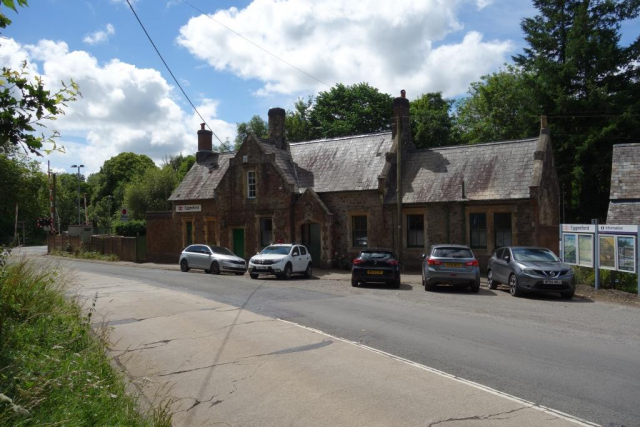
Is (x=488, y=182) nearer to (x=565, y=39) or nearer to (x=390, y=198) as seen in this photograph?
(x=390, y=198)

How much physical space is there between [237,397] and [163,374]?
5.06 feet

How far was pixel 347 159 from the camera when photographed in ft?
97.7

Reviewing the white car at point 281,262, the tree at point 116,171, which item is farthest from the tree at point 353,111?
the tree at point 116,171

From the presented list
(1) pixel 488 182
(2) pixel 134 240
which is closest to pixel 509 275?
(1) pixel 488 182

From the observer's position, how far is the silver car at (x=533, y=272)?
16.0 meters

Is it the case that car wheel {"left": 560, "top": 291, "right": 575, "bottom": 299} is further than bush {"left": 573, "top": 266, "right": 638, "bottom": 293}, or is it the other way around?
bush {"left": 573, "top": 266, "right": 638, "bottom": 293}

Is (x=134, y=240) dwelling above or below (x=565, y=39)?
below

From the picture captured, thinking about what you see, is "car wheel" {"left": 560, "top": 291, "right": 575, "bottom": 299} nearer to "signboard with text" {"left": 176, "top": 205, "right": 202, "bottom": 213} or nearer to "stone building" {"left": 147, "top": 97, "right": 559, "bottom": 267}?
"stone building" {"left": 147, "top": 97, "right": 559, "bottom": 267}

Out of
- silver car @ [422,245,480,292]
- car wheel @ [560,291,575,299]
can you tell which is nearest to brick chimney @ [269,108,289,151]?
silver car @ [422,245,480,292]

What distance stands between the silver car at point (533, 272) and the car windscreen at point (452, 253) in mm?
1277

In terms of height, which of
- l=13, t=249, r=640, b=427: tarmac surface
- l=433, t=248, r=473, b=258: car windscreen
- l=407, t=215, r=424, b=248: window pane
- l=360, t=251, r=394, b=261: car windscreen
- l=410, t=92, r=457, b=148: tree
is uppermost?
l=410, t=92, r=457, b=148: tree

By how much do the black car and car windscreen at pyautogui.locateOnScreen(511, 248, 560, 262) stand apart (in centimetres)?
422

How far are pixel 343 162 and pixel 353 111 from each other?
19179mm

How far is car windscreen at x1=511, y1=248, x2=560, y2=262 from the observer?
17219 mm
